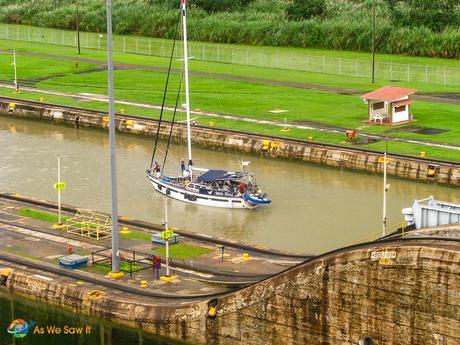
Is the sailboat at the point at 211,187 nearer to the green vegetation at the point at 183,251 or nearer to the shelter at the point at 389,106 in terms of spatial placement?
the green vegetation at the point at 183,251

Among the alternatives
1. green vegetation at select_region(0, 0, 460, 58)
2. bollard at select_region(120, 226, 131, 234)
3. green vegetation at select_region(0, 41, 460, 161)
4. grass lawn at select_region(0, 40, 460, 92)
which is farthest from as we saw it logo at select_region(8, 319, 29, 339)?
green vegetation at select_region(0, 0, 460, 58)

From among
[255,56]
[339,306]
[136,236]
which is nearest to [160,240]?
[136,236]

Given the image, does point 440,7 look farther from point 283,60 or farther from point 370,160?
point 370,160

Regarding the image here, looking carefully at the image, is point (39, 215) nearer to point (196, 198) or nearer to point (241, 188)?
point (196, 198)

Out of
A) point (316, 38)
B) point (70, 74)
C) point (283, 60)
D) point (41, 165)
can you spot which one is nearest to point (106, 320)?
point (41, 165)

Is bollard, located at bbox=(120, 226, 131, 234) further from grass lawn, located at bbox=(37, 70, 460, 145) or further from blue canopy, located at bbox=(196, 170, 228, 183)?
grass lawn, located at bbox=(37, 70, 460, 145)

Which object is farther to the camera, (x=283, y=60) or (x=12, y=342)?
(x=283, y=60)

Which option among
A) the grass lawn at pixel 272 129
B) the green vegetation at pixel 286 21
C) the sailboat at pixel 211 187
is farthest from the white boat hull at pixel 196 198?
the green vegetation at pixel 286 21
